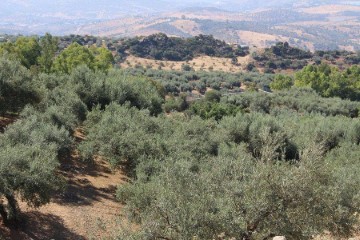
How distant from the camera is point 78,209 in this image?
18781 millimetres

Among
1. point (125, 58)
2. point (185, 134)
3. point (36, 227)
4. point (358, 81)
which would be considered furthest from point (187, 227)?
point (125, 58)

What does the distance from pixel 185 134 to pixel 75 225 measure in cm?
1206

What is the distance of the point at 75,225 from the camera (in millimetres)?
17484

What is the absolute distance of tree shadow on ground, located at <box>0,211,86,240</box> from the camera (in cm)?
1560

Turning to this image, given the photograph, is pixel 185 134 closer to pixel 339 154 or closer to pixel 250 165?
pixel 339 154

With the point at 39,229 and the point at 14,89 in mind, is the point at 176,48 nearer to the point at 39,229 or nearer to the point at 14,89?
the point at 14,89

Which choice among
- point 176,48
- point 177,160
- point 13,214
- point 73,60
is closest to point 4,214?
point 13,214

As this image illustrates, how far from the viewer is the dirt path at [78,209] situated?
53.3ft

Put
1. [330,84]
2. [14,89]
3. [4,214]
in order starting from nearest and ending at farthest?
[4,214] → [14,89] → [330,84]

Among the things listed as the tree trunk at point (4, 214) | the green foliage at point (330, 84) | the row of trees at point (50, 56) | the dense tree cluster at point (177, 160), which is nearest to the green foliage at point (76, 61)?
the row of trees at point (50, 56)

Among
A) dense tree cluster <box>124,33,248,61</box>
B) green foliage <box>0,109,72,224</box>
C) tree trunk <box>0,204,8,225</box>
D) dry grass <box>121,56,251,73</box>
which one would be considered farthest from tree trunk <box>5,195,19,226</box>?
dense tree cluster <box>124,33,248,61</box>

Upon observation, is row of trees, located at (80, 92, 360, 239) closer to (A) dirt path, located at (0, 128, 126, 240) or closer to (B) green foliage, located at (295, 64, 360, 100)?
(A) dirt path, located at (0, 128, 126, 240)

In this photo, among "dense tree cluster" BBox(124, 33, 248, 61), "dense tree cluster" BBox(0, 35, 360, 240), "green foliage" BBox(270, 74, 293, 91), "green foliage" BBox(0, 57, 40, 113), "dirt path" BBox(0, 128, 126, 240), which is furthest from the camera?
"dense tree cluster" BBox(124, 33, 248, 61)

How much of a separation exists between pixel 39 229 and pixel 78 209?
261 cm
